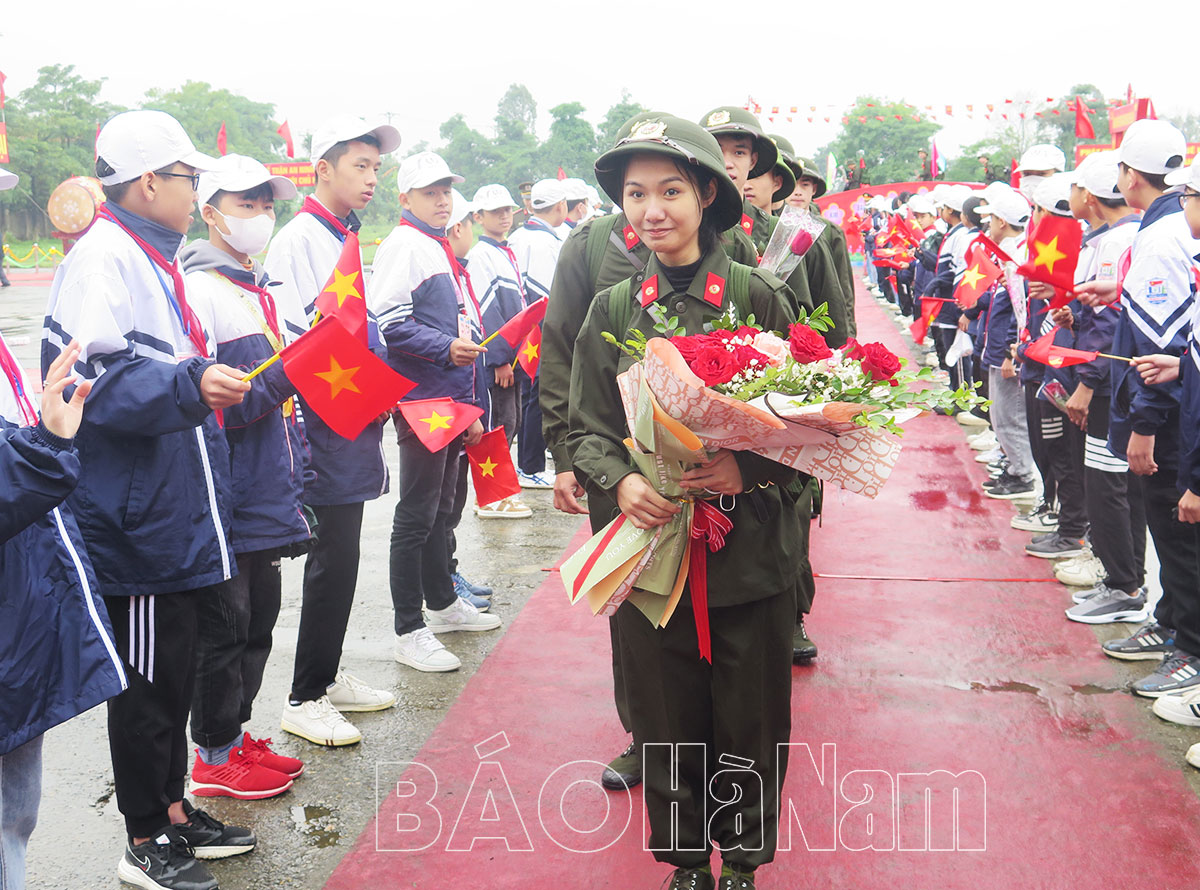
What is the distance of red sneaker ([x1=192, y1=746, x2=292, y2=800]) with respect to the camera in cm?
366

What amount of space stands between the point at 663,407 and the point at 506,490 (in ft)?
10.2

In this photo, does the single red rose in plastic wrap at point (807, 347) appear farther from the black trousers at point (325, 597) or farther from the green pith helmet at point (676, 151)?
the black trousers at point (325, 597)

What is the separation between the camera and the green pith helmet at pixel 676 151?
2764mm

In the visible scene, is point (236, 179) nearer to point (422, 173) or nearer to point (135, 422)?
point (135, 422)

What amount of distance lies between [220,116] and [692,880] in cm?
7495

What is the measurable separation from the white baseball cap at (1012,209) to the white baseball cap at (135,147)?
6088mm

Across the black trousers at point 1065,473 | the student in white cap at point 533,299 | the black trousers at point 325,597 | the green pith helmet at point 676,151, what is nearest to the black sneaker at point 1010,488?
the black trousers at point 1065,473

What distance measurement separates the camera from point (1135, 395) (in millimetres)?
4387

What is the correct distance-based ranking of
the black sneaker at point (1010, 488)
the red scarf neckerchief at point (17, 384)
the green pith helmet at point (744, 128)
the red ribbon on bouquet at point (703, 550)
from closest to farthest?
the red scarf neckerchief at point (17, 384) → the red ribbon on bouquet at point (703, 550) → the green pith helmet at point (744, 128) → the black sneaker at point (1010, 488)

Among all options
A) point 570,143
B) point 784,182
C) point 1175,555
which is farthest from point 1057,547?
point 570,143

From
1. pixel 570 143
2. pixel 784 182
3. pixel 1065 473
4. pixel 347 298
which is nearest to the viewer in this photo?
pixel 347 298

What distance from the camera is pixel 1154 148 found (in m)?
4.72

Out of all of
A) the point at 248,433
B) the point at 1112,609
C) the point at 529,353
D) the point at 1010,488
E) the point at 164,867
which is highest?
the point at 248,433

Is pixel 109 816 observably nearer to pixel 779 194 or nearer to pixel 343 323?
pixel 343 323
